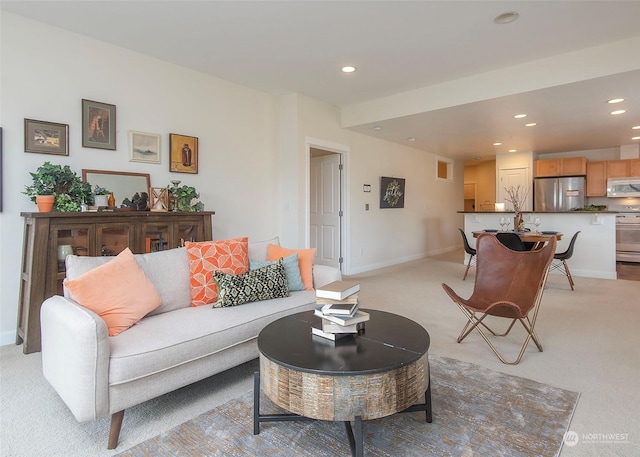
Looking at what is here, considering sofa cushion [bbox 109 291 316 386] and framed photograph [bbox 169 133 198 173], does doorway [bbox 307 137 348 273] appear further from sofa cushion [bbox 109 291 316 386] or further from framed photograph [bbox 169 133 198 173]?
sofa cushion [bbox 109 291 316 386]

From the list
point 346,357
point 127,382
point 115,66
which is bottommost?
point 127,382

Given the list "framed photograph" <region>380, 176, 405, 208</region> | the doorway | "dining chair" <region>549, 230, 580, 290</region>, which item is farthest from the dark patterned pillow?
"framed photograph" <region>380, 176, 405, 208</region>

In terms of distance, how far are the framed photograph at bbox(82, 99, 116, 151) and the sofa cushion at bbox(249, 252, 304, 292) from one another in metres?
1.99

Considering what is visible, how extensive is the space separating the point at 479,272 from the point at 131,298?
2.78 metres

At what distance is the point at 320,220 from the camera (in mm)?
6371

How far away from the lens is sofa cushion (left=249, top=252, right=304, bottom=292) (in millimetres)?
2840

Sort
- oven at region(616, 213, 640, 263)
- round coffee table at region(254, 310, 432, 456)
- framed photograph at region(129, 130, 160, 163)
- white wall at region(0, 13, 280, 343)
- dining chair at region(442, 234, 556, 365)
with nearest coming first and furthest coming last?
round coffee table at region(254, 310, 432, 456) → dining chair at region(442, 234, 556, 365) → white wall at region(0, 13, 280, 343) → framed photograph at region(129, 130, 160, 163) → oven at region(616, 213, 640, 263)

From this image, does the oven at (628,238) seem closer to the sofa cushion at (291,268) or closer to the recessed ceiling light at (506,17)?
the recessed ceiling light at (506,17)

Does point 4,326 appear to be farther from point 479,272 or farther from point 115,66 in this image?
point 479,272

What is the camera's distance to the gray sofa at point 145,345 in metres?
1.61

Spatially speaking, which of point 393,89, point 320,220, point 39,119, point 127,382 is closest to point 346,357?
point 127,382

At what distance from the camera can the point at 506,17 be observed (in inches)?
119

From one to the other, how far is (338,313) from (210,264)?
4.06ft

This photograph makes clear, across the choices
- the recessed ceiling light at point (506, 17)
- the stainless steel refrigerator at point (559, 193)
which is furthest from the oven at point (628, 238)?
the recessed ceiling light at point (506, 17)
